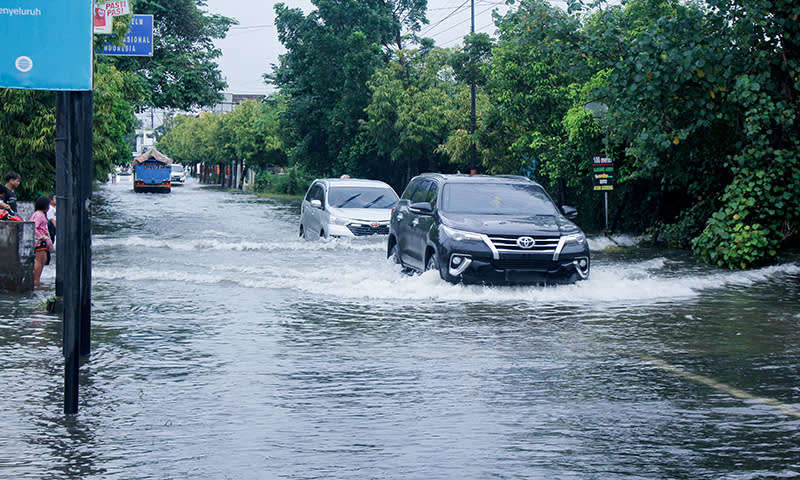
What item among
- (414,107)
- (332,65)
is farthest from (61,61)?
(332,65)

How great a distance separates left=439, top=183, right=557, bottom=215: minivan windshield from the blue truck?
215 feet

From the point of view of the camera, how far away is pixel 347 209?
23.0 metres

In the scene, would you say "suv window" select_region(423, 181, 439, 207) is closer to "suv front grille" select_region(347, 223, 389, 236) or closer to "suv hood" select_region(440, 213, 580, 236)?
"suv hood" select_region(440, 213, 580, 236)

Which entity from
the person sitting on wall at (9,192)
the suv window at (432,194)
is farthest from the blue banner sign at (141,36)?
the suv window at (432,194)

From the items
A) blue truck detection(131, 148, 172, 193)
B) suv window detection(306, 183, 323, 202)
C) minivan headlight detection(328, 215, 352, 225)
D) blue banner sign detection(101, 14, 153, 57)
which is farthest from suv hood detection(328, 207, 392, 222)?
blue truck detection(131, 148, 172, 193)

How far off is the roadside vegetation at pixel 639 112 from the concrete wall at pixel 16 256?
35.1ft

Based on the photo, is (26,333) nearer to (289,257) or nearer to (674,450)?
(674,450)

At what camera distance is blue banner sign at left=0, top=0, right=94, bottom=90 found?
21.0 ft

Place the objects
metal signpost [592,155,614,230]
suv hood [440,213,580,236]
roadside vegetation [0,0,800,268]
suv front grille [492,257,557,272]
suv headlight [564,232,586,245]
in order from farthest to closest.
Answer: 1. metal signpost [592,155,614,230]
2. roadside vegetation [0,0,800,268]
3. suv headlight [564,232,586,245]
4. suv hood [440,213,580,236]
5. suv front grille [492,257,557,272]

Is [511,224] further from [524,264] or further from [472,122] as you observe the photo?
[472,122]

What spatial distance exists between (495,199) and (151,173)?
217ft

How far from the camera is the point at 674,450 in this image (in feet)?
20.5

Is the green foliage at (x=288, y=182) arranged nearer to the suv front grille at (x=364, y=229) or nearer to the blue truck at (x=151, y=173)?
the blue truck at (x=151, y=173)

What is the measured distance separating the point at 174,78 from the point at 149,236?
19247 millimetres
